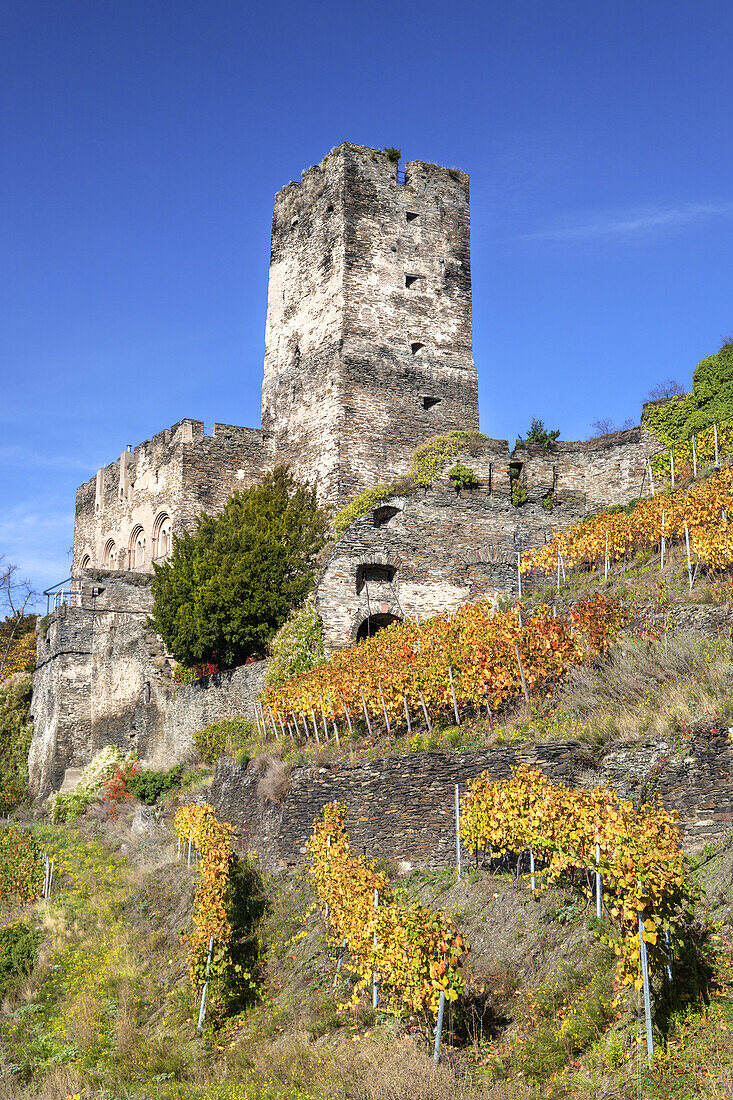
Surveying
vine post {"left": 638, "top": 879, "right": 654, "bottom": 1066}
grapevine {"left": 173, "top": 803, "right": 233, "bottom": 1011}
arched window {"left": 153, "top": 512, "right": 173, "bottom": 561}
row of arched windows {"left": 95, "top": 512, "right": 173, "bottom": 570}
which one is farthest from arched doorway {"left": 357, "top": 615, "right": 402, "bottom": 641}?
vine post {"left": 638, "top": 879, "right": 654, "bottom": 1066}

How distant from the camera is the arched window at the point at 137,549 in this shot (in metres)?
33.8

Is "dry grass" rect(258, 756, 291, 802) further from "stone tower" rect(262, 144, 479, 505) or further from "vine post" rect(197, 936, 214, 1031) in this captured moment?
"stone tower" rect(262, 144, 479, 505)

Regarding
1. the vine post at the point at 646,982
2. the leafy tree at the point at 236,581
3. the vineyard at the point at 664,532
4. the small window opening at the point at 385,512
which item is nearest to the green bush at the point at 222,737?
the leafy tree at the point at 236,581

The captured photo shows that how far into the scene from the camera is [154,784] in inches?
939

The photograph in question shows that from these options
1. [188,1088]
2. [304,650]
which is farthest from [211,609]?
[188,1088]

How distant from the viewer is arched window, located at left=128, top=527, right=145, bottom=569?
33750 mm

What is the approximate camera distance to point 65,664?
28594mm

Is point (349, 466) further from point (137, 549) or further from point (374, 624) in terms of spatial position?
point (137, 549)

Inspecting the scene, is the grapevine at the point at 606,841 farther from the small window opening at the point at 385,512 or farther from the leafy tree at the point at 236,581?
the small window opening at the point at 385,512

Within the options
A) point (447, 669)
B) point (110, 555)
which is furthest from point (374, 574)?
point (110, 555)

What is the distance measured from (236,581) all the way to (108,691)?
18.3 feet

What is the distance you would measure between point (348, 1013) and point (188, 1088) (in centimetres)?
205

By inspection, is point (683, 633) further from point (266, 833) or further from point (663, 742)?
point (266, 833)

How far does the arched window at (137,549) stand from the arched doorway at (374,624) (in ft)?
35.2
